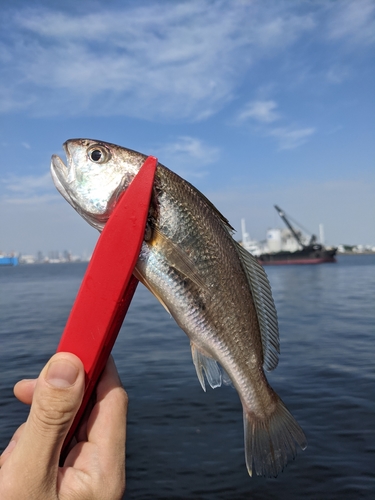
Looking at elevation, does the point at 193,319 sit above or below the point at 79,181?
below

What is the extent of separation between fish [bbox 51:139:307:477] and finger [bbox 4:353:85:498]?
2.15 feet

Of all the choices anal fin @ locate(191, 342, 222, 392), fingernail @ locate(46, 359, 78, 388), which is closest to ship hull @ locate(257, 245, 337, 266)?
anal fin @ locate(191, 342, 222, 392)

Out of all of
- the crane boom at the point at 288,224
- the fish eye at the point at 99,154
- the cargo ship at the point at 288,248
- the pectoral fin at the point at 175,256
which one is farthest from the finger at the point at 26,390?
the crane boom at the point at 288,224

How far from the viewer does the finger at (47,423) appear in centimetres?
214

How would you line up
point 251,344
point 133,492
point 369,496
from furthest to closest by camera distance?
point 133,492 < point 369,496 < point 251,344

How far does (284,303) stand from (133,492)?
22.8 meters

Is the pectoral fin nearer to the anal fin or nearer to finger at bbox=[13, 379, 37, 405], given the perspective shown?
the anal fin

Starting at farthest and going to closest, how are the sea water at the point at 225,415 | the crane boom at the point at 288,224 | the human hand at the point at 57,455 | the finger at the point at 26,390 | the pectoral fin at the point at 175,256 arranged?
the crane boom at the point at 288,224
the sea water at the point at 225,415
the finger at the point at 26,390
the pectoral fin at the point at 175,256
the human hand at the point at 57,455

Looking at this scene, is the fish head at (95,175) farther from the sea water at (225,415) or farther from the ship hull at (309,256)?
the ship hull at (309,256)

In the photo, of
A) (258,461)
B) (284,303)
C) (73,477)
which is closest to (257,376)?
(258,461)

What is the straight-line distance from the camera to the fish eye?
254 cm

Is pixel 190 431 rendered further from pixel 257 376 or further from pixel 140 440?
pixel 257 376

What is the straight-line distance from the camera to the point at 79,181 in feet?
8.29

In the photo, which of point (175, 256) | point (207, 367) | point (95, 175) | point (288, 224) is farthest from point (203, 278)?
point (288, 224)
